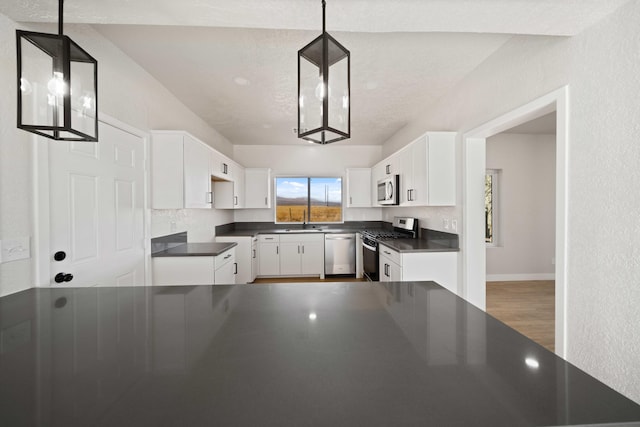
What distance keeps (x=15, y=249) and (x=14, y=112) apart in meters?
0.71

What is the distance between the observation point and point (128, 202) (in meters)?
2.32

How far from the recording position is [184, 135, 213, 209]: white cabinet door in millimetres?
2729

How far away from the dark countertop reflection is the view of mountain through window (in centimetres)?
441

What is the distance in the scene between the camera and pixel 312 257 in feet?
16.2

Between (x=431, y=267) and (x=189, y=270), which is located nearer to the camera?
(x=189, y=270)

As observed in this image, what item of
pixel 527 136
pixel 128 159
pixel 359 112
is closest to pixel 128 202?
pixel 128 159

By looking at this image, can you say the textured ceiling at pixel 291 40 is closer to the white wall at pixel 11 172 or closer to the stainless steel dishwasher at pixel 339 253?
the white wall at pixel 11 172

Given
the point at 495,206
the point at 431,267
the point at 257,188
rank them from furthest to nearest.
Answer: the point at 257,188, the point at 495,206, the point at 431,267

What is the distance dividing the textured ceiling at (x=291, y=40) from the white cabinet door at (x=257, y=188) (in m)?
→ 1.00

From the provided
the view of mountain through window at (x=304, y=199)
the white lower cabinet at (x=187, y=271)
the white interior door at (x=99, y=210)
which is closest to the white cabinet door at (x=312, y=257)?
the view of mountain through window at (x=304, y=199)

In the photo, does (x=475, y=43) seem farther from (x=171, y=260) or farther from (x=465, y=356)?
(x=171, y=260)

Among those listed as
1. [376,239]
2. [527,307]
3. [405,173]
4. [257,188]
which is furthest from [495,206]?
[257,188]

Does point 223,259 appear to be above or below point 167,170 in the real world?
below

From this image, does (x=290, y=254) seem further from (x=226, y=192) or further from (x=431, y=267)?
(x=431, y=267)
